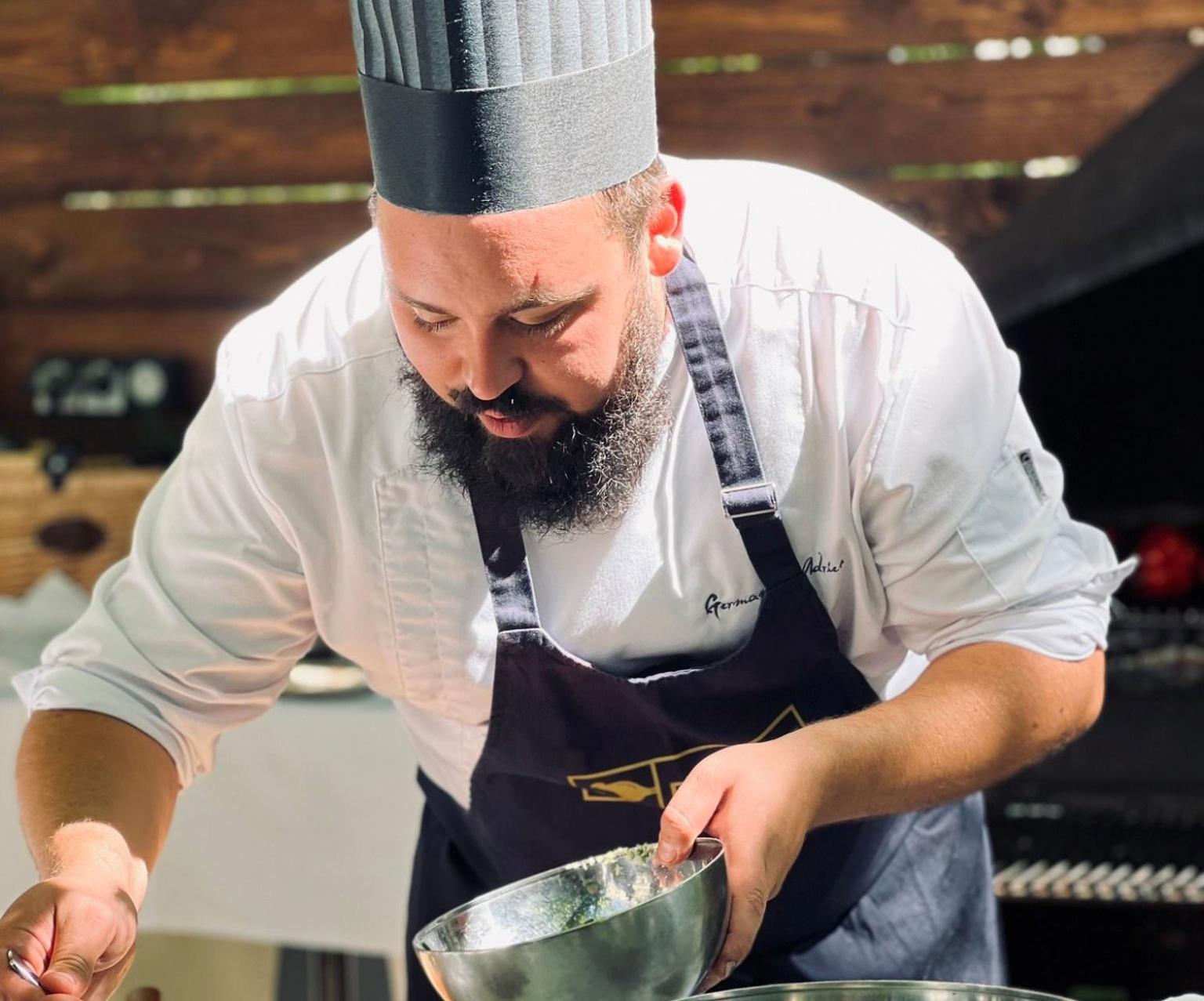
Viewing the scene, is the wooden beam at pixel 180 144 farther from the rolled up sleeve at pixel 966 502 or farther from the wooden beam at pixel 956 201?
the rolled up sleeve at pixel 966 502

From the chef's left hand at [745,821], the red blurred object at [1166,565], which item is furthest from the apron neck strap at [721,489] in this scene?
the red blurred object at [1166,565]

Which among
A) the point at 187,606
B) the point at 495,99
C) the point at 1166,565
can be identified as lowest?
the point at 1166,565

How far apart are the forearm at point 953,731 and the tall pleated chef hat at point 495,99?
1.61 ft

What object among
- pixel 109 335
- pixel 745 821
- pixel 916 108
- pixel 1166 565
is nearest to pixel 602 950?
pixel 745 821

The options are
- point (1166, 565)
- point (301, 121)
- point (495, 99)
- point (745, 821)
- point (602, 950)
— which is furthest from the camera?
point (301, 121)

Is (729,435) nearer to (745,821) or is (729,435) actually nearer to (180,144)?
(745,821)

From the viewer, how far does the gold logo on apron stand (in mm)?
1449

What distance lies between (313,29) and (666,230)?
2.08m

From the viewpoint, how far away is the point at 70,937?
45.1 inches

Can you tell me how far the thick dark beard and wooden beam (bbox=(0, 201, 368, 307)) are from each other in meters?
2.01

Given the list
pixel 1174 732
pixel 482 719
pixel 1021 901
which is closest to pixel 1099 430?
pixel 1174 732

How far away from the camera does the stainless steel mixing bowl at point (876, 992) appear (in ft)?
3.30

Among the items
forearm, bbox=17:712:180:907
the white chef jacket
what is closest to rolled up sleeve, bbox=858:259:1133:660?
the white chef jacket

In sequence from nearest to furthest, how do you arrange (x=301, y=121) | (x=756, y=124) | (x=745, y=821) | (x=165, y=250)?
(x=745, y=821), (x=756, y=124), (x=301, y=121), (x=165, y=250)
